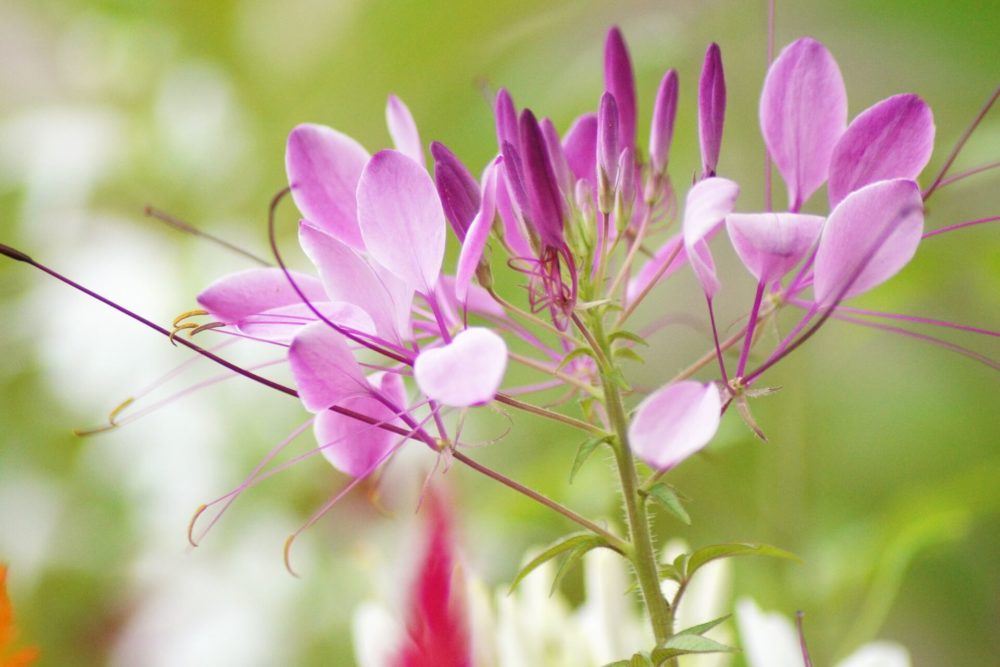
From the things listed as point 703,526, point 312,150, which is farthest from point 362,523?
point 312,150

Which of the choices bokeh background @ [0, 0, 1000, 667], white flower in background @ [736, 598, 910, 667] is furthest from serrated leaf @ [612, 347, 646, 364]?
bokeh background @ [0, 0, 1000, 667]

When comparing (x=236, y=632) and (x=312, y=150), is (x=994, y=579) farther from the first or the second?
(x=312, y=150)

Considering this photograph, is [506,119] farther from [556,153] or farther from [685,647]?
[685,647]

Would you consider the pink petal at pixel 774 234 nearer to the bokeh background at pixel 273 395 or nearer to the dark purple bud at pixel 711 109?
the dark purple bud at pixel 711 109

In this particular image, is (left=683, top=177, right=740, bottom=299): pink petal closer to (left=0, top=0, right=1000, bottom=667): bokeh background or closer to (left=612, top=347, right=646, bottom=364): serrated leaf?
(left=612, top=347, right=646, bottom=364): serrated leaf

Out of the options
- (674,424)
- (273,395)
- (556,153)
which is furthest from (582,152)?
(273,395)

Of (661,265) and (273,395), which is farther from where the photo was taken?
A: (273,395)
